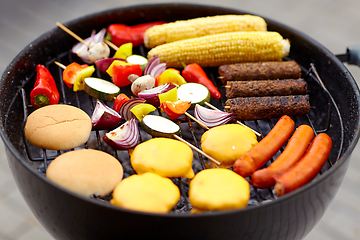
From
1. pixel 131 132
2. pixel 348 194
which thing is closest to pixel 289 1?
pixel 348 194

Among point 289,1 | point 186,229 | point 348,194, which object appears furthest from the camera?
point 289,1

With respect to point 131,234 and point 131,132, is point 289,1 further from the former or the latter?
point 131,234

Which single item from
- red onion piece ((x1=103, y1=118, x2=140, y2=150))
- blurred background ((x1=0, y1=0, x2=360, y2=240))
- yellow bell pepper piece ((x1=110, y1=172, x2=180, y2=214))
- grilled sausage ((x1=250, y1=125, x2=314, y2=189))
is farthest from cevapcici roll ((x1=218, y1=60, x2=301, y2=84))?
blurred background ((x1=0, y1=0, x2=360, y2=240))

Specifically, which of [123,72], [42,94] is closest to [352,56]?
[123,72]

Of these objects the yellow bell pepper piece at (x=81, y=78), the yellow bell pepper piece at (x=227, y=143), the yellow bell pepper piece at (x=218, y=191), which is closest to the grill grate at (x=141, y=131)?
the yellow bell pepper piece at (x=81, y=78)

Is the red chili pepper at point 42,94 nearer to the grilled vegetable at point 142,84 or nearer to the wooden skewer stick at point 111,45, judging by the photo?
the grilled vegetable at point 142,84

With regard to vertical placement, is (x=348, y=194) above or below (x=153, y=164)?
below

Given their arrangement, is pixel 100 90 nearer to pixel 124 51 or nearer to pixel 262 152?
pixel 124 51
